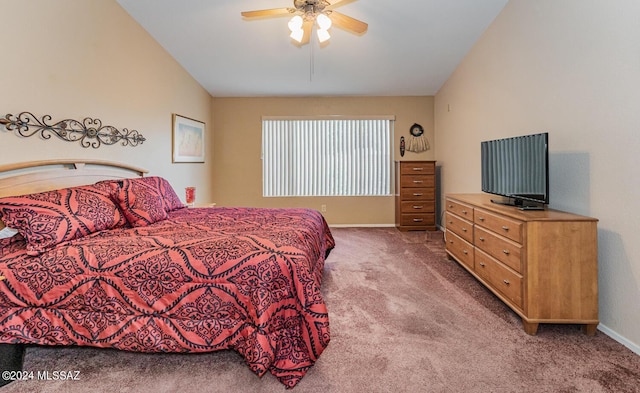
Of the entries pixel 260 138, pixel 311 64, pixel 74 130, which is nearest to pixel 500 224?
pixel 311 64

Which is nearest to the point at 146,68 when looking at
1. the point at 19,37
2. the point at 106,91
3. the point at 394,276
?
the point at 106,91

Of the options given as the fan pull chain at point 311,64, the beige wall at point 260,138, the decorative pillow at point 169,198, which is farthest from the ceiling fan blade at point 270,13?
the beige wall at point 260,138

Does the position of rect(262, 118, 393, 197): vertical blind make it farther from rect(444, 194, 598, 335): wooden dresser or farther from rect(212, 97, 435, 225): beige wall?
rect(444, 194, 598, 335): wooden dresser

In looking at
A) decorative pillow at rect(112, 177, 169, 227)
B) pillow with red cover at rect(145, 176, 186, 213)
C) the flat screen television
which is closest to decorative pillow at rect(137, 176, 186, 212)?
pillow with red cover at rect(145, 176, 186, 213)

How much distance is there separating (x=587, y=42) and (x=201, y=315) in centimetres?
297

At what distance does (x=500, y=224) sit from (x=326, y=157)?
3676 mm

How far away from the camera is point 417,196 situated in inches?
199

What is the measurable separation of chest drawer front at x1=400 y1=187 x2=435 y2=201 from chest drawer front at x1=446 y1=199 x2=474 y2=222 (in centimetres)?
161

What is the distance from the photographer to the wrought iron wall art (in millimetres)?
2016

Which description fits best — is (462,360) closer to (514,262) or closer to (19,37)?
(514,262)

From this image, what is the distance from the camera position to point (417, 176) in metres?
5.04

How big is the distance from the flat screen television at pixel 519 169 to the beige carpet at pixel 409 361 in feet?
2.84

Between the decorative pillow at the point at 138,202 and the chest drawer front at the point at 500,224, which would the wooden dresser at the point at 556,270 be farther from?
the decorative pillow at the point at 138,202

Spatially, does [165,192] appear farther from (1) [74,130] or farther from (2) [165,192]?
(1) [74,130]
